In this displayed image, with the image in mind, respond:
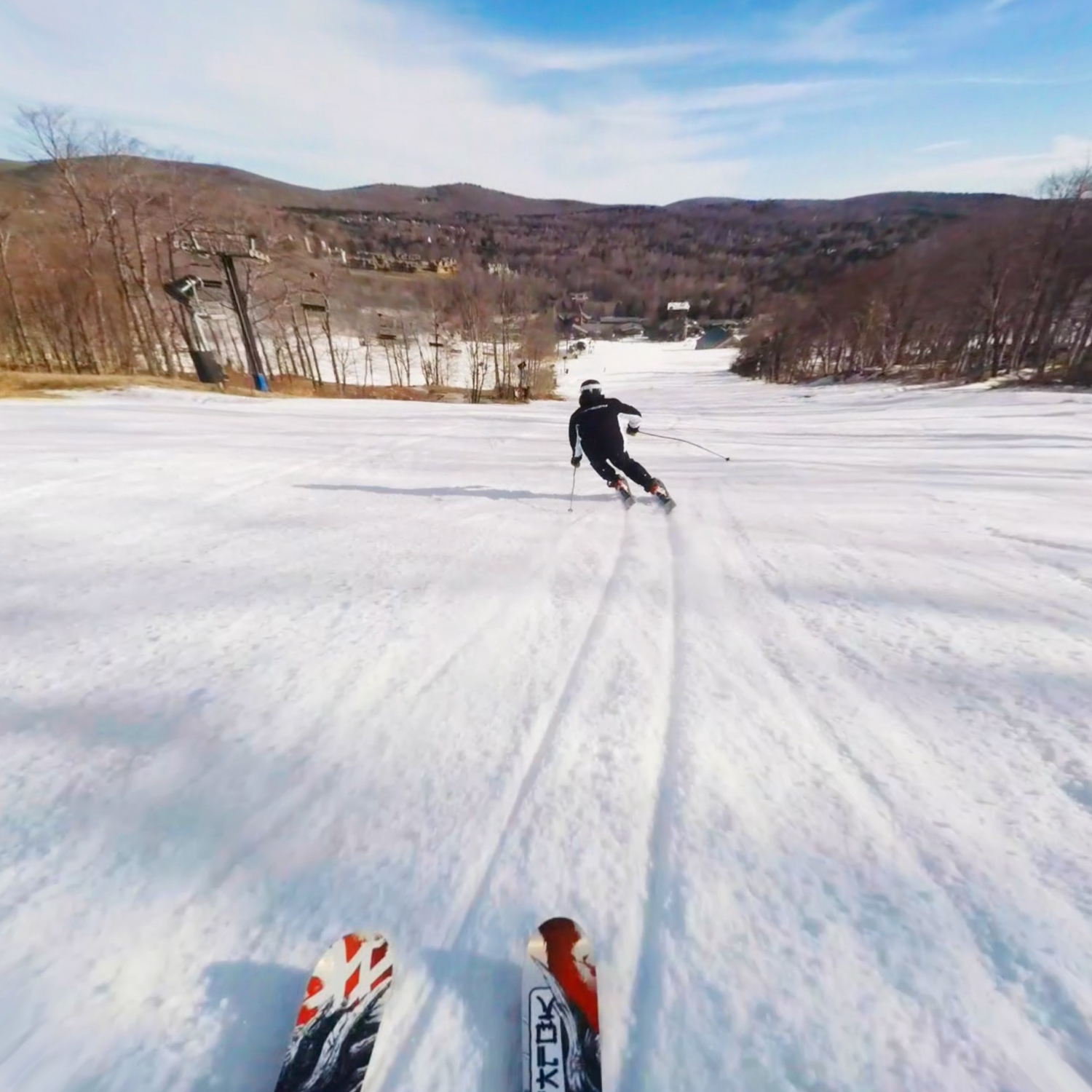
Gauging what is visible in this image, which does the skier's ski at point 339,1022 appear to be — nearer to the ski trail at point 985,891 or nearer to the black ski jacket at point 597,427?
the ski trail at point 985,891

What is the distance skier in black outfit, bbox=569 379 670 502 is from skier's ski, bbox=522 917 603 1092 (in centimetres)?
488

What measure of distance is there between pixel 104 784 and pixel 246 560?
2.51 meters

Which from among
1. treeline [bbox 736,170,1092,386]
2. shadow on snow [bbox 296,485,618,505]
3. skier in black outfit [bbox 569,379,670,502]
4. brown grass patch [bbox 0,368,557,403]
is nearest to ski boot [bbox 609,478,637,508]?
skier in black outfit [bbox 569,379,670,502]

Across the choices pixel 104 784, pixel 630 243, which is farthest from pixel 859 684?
pixel 630 243

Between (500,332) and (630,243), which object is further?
(630,243)

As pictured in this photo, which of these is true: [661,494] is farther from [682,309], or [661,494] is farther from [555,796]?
[682,309]

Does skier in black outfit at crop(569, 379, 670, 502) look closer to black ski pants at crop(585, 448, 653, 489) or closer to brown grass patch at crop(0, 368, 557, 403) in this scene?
black ski pants at crop(585, 448, 653, 489)

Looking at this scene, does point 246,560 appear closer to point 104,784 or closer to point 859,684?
point 104,784

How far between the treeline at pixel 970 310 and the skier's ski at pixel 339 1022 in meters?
31.4

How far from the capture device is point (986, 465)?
7.75 m

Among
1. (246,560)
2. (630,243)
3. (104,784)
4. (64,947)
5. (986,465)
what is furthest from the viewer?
(630,243)

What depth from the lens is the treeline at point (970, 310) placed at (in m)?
27.5

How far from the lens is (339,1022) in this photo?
1.45 m

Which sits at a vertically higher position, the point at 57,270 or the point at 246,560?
the point at 57,270
